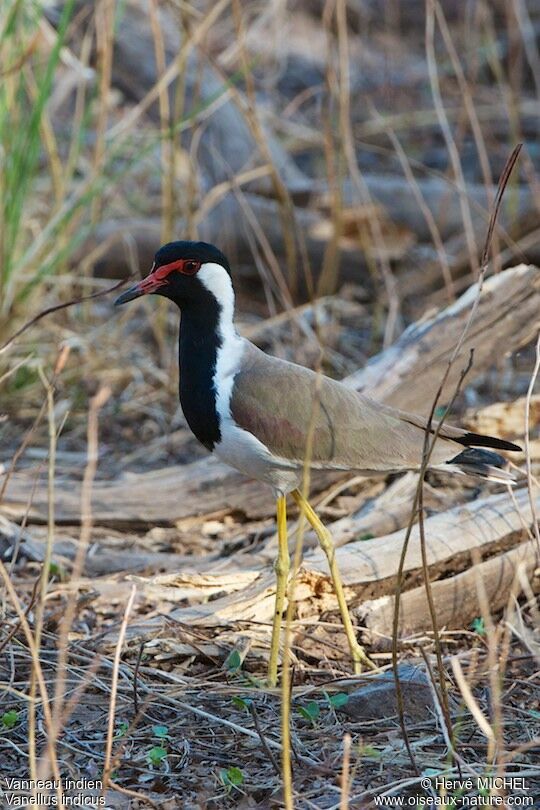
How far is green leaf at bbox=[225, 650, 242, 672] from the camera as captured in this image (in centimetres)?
325

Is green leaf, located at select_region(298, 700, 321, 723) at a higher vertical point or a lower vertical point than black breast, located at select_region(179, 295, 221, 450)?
lower

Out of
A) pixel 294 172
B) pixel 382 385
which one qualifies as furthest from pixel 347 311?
pixel 382 385

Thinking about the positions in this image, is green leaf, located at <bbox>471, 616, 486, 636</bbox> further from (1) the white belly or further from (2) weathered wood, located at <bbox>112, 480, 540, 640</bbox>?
(1) the white belly

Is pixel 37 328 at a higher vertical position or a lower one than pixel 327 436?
higher

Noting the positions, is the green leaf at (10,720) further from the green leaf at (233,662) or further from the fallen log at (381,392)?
the fallen log at (381,392)

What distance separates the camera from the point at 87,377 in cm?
583

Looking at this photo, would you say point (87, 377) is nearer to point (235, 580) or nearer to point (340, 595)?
point (235, 580)

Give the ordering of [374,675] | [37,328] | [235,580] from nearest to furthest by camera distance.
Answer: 1. [374,675]
2. [235,580]
3. [37,328]

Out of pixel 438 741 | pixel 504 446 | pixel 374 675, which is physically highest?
pixel 504 446

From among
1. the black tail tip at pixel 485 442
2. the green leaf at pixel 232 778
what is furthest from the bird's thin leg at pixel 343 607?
the green leaf at pixel 232 778

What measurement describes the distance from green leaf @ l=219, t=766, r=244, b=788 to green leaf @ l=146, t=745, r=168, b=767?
169 millimetres

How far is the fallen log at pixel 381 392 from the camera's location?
4.25m

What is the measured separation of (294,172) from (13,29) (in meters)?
2.76

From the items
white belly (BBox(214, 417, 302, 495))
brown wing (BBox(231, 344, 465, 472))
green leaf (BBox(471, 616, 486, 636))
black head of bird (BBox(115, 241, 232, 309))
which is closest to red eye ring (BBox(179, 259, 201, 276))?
black head of bird (BBox(115, 241, 232, 309))
